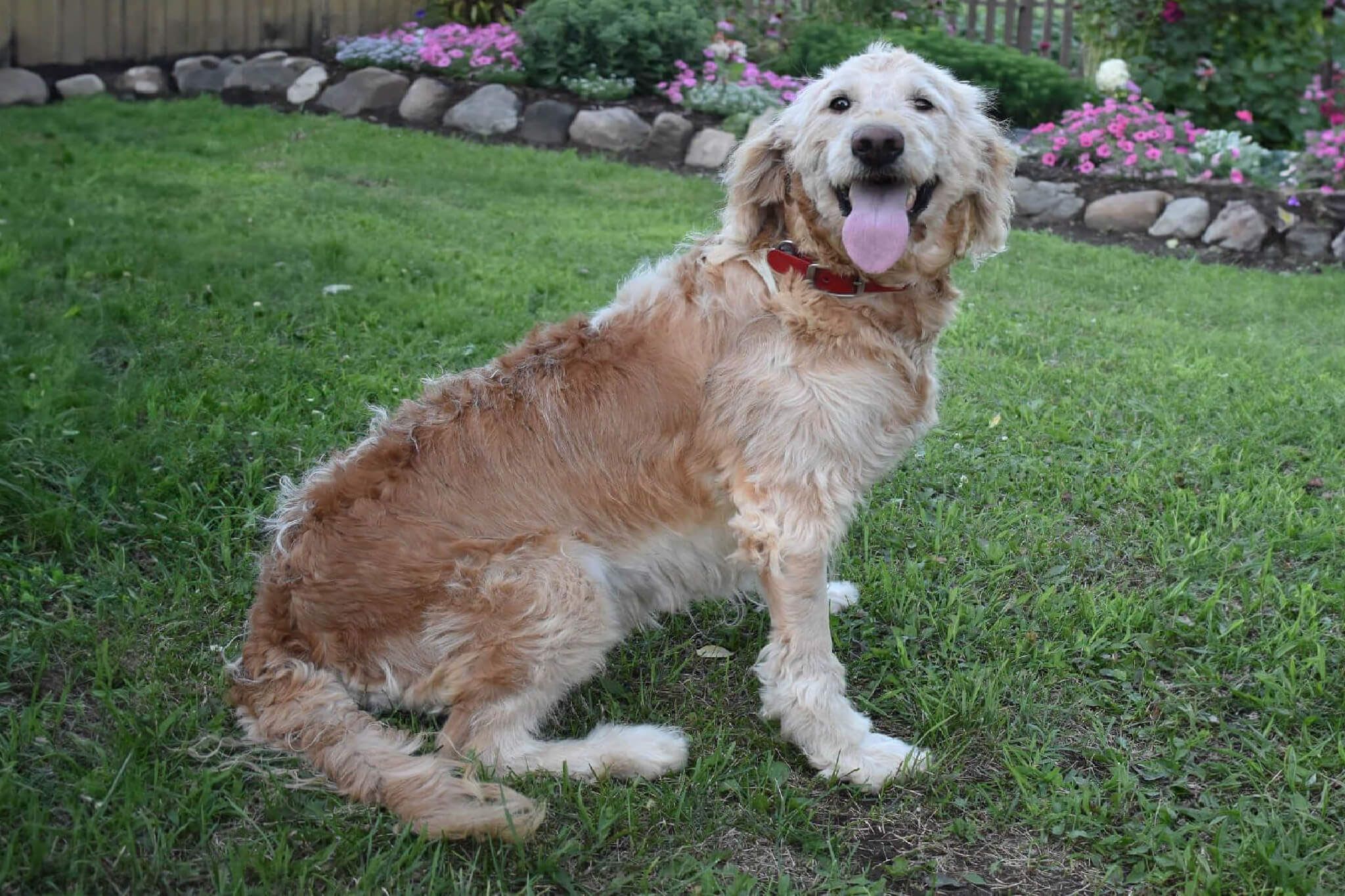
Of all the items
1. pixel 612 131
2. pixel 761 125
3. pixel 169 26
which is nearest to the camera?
pixel 761 125

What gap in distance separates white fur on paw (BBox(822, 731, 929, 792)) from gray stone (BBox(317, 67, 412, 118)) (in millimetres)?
10428

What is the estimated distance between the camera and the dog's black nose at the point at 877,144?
2.99 metres

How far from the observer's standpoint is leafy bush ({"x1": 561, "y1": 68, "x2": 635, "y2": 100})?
1119cm

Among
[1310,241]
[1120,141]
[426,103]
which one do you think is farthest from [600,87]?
[1310,241]

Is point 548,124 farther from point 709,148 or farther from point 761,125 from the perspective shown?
point 761,125

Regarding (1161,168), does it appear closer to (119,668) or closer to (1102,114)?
(1102,114)

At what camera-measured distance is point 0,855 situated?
241cm

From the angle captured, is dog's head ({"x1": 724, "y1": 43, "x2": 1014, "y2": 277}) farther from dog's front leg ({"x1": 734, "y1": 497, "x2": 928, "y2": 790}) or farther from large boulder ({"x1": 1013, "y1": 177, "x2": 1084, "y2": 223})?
large boulder ({"x1": 1013, "y1": 177, "x2": 1084, "y2": 223})

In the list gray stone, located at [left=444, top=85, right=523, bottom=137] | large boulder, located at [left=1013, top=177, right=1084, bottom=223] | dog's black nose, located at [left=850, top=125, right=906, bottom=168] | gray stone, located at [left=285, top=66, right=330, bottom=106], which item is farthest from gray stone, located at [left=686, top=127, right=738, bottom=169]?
dog's black nose, located at [left=850, top=125, right=906, bottom=168]

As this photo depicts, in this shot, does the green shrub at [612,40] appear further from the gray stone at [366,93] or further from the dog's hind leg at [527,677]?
the dog's hind leg at [527,677]

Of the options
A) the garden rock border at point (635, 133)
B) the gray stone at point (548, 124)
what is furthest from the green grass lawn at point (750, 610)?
the gray stone at point (548, 124)

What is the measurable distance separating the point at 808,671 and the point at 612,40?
9.54 m

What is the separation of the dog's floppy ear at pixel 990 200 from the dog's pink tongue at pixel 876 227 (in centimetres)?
37

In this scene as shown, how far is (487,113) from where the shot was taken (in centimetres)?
1127
